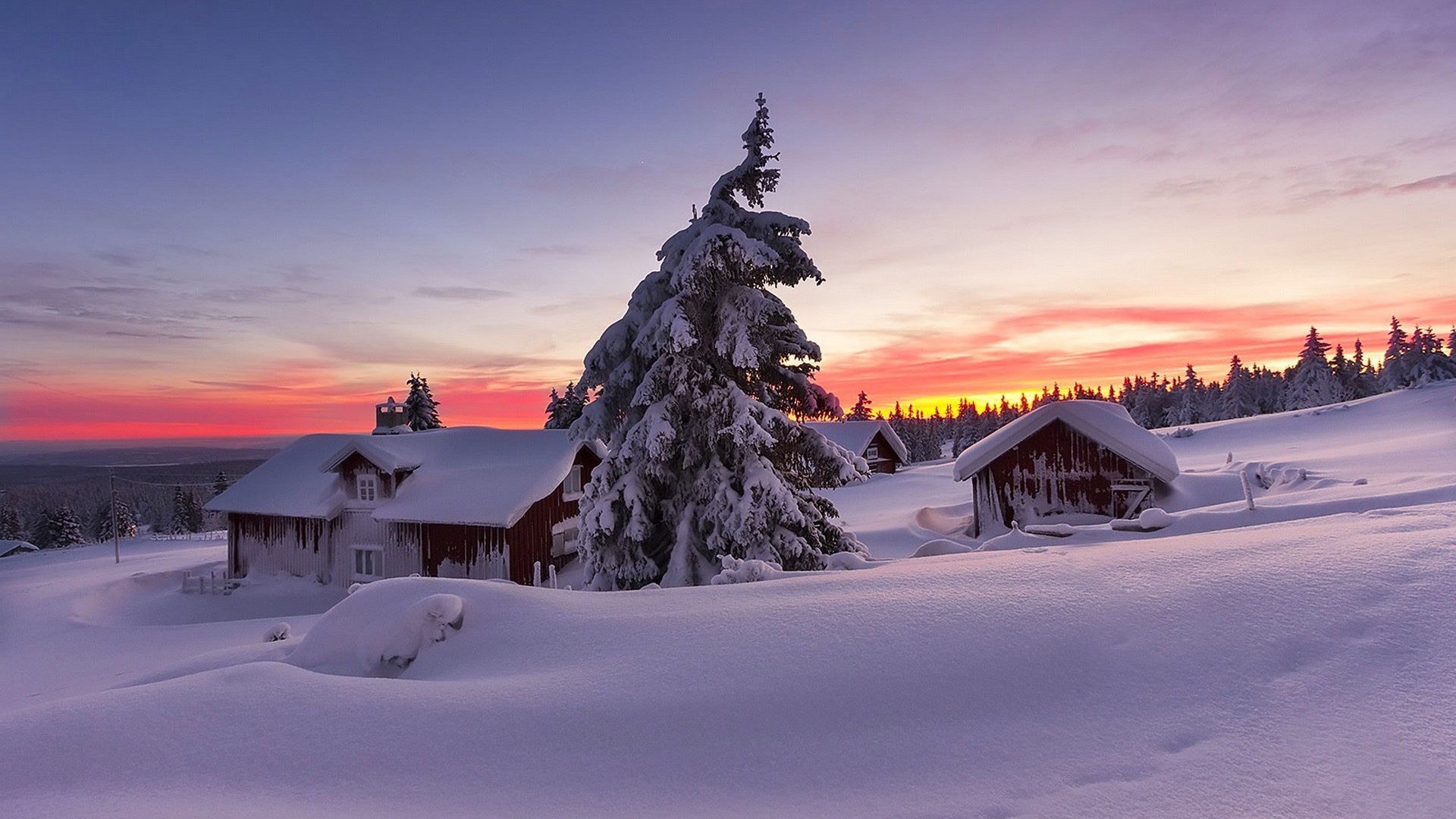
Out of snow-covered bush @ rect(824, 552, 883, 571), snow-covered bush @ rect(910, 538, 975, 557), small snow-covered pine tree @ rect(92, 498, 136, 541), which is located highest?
snow-covered bush @ rect(910, 538, 975, 557)

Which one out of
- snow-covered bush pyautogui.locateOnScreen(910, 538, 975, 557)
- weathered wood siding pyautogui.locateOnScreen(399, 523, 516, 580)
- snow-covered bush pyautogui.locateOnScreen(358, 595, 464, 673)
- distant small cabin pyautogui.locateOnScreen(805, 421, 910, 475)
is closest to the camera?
snow-covered bush pyautogui.locateOnScreen(358, 595, 464, 673)

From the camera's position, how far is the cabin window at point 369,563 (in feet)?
81.5

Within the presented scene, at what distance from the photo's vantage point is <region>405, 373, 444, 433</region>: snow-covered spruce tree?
49.0 meters

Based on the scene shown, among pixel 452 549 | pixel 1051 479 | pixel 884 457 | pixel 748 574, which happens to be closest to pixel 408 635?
pixel 748 574

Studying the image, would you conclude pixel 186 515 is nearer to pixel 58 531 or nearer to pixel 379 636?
pixel 58 531

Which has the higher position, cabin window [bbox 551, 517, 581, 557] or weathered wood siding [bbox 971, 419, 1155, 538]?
weathered wood siding [bbox 971, 419, 1155, 538]

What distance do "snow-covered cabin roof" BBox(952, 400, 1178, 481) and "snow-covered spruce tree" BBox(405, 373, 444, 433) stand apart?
4313 centimetres

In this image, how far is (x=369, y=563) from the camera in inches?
997

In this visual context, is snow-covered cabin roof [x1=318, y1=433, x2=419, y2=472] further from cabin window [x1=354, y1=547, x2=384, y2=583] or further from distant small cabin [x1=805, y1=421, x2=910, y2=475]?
distant small cabin [x1=805, y1=421, x2=910, y2=475]

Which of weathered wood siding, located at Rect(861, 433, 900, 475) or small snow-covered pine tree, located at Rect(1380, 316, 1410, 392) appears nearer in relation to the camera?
weathered wood siding, located at Rect(861, 433, 900, 475)

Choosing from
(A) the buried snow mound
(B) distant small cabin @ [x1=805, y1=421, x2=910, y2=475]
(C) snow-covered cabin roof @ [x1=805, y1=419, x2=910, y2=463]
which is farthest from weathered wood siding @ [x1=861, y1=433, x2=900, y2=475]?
(A) the buried snow mound

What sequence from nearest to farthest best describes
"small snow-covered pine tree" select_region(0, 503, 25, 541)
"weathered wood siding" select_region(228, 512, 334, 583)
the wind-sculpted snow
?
the wind-sculpted snow, "weathered wood siding" select_region(228, 512, 334, 583), "small snow-covered pine tree" select_region(0, 503, 25, 541)

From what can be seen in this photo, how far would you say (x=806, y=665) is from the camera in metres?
4.52

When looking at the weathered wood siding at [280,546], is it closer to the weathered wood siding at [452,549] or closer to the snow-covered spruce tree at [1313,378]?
the weathered wood siding at [452,549]
